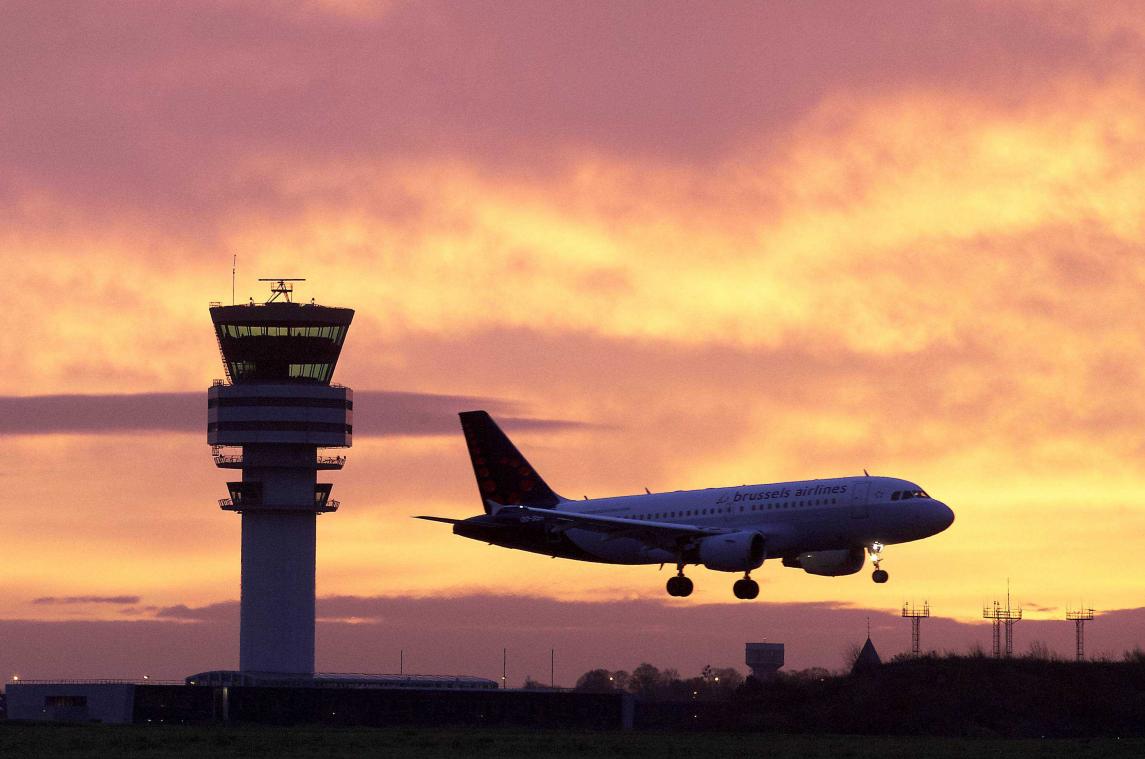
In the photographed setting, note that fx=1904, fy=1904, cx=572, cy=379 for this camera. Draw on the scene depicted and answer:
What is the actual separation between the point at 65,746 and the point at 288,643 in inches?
3161

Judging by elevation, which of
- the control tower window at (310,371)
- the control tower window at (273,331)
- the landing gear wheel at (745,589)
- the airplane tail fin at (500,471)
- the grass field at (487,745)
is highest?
the control tower window at (273,331)

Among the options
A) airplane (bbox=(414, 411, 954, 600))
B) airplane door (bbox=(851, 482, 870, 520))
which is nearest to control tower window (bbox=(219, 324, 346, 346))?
airplane (bbox=(414, 411, 954, 600))

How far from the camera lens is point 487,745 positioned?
102 meters

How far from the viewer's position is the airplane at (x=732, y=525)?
315 feet

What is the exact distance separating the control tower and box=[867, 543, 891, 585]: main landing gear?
89.9 metres

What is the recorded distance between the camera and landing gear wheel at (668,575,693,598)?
348 ft

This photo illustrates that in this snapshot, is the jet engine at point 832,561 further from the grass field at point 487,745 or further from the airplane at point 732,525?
the grass field at point 487,745

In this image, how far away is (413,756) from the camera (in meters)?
88.6

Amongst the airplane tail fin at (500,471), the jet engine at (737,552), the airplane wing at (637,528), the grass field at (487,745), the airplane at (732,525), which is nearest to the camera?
the grass field at (487,745)

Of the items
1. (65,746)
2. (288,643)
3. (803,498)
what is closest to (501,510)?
(803,498)

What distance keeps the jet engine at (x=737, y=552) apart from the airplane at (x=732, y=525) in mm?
53

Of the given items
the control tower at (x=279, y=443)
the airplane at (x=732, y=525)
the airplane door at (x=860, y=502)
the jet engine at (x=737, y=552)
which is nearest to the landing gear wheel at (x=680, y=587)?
the airplane at (x=732, y=525)

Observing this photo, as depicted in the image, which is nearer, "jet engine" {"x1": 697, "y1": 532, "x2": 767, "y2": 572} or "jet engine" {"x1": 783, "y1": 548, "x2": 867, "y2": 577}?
"jet engine" {"x1": 697, "y1": 532, "x2": 767, "y2": 572}

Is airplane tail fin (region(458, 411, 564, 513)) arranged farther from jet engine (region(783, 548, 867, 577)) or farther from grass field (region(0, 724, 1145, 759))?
jet engine (region(783, 548, 867, 577))
